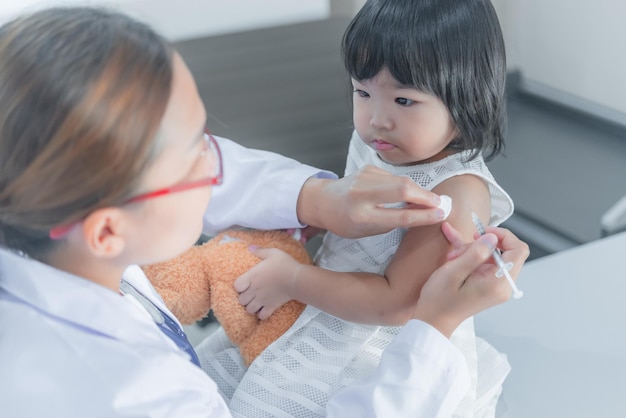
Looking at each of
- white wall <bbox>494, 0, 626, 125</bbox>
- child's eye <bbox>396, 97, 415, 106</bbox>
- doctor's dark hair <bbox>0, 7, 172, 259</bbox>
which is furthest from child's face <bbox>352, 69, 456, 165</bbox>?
white wall <bbox>494, 0, 626, 125</bbox>

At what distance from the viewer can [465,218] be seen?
1.18 metres

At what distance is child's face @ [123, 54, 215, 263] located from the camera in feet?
2.81

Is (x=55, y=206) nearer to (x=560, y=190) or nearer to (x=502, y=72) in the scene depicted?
(x=502, y=72)

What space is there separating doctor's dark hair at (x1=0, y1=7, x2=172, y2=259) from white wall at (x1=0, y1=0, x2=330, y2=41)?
2.59m

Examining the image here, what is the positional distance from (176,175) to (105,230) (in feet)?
0.34

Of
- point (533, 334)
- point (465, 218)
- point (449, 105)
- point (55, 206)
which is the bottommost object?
point (533, 334)

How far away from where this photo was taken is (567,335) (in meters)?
1.49

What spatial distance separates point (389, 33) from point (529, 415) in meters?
0.72

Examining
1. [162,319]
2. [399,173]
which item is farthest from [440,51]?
[162,319]

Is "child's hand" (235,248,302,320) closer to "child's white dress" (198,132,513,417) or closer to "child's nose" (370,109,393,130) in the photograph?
"child's white dress" (198,132,513,417)

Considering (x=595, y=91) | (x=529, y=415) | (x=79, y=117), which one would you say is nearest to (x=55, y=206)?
(x=79, y=117)

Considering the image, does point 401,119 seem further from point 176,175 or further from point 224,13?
point 224,13

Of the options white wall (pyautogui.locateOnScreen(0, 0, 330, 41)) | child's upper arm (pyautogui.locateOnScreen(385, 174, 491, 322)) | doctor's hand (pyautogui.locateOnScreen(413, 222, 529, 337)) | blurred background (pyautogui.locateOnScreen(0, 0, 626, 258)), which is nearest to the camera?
doctor's hand (pyautogui.locateOnScreen(413, 222, 529, 337))

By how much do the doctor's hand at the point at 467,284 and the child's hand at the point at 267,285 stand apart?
260mm
